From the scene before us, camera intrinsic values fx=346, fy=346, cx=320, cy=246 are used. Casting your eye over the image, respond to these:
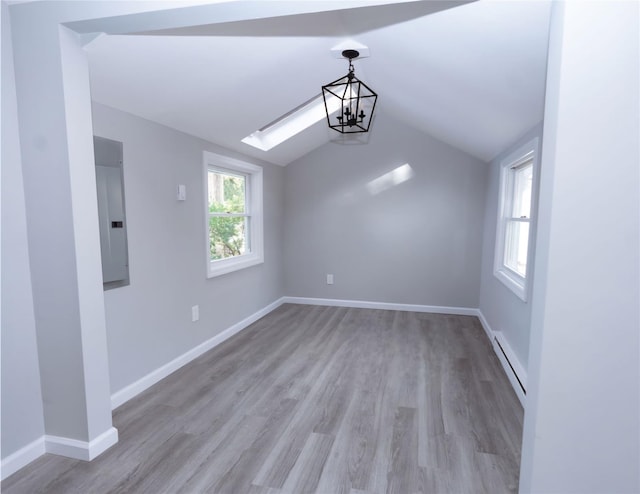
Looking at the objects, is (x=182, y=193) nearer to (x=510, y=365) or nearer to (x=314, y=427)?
(x=314, y=427)

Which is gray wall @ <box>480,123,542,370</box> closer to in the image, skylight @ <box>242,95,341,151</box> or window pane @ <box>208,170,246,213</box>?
skylight @ <box>242,95,341,151</box>

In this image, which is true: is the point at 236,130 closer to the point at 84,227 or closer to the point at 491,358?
the point at 84,227

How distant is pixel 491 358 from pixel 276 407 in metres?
1.99

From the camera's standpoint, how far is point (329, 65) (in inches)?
102

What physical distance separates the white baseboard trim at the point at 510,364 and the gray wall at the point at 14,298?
2891 millimetres

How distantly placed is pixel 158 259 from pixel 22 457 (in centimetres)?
132

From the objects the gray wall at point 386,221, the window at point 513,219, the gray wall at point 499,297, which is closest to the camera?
the gray wall at point 499,297

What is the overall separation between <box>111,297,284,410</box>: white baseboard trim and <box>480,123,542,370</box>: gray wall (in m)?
2.60

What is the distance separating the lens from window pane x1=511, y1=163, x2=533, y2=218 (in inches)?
119

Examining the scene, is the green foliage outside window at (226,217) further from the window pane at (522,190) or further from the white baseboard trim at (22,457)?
the window pane at (522,190)

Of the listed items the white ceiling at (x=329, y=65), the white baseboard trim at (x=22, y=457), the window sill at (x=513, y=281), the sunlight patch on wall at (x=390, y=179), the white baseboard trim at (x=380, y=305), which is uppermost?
the white ceiling at (x=329, y=65)

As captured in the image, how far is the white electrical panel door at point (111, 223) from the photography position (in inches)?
83.8

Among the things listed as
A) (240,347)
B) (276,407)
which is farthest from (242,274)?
(276,407)

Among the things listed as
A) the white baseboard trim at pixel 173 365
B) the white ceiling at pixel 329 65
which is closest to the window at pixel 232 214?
the white ceiling at pixel 329 65
